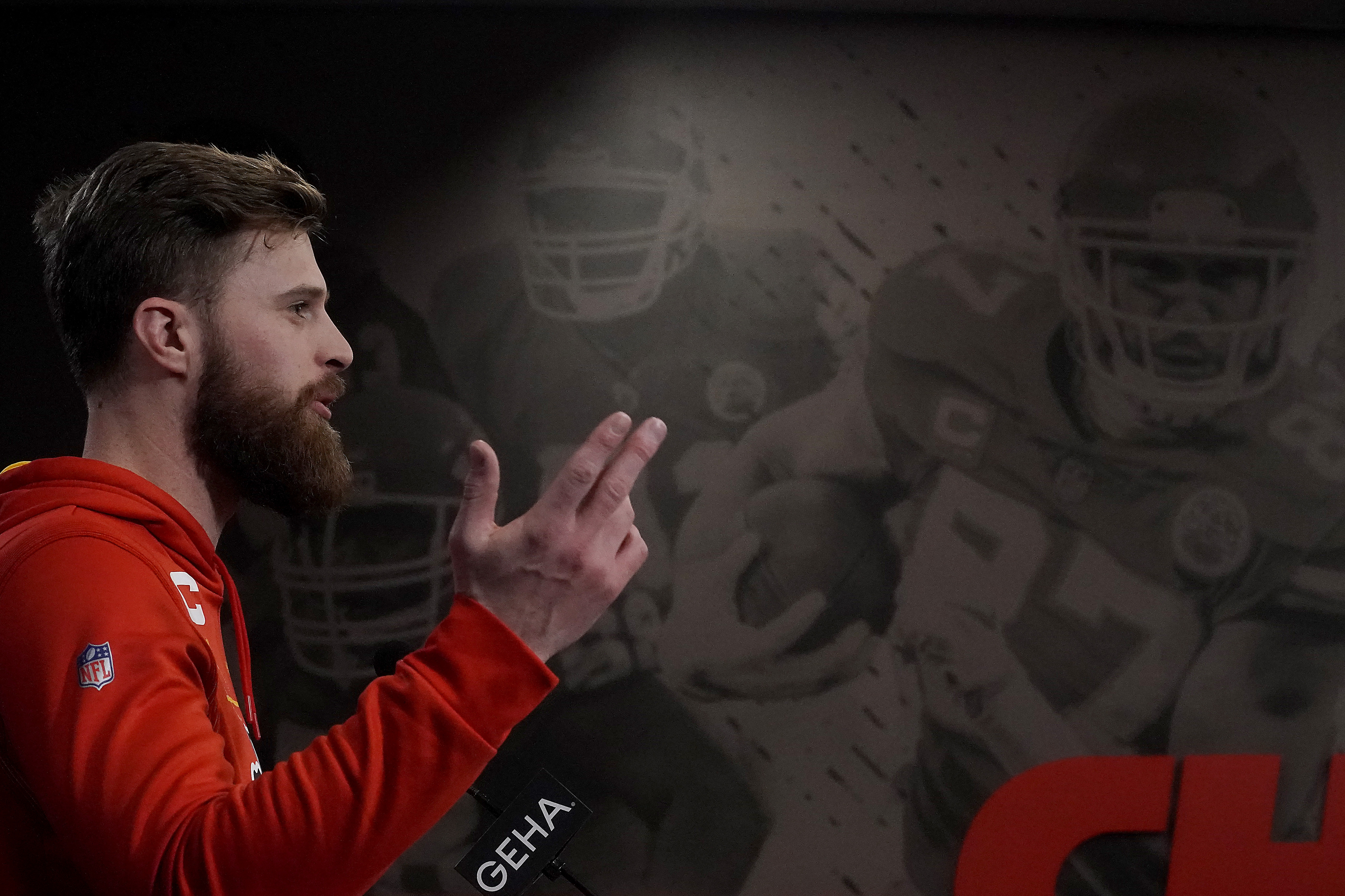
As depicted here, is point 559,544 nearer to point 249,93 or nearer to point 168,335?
point 168,335

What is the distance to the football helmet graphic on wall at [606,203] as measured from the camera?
2811mm

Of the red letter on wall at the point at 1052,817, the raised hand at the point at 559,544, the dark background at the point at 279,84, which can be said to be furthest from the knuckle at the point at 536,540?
the red letter on wall at the point at 1052,817

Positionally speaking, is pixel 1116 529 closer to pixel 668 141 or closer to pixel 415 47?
pixel 668 141

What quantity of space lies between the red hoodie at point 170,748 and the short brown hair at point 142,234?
0.87ft

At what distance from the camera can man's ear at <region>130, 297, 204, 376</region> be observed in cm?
96

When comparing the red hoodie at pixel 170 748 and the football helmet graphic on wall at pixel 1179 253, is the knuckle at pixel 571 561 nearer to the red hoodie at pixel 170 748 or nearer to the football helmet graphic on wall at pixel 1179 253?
the red hoodie at pixel 170 748

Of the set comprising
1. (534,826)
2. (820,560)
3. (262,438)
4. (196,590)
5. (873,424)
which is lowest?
(820,560)

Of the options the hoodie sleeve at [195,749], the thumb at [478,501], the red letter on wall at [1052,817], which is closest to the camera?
the hoodie sleeve at [195,749]

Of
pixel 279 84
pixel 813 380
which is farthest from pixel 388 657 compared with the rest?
pixel 279 84

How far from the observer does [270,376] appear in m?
1.00

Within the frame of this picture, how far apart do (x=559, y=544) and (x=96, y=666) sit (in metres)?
0.34

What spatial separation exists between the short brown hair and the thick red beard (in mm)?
86

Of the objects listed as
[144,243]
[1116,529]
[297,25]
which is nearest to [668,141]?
[297,25]

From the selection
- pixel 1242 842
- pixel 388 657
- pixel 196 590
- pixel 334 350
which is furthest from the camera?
pixel 1242 842
